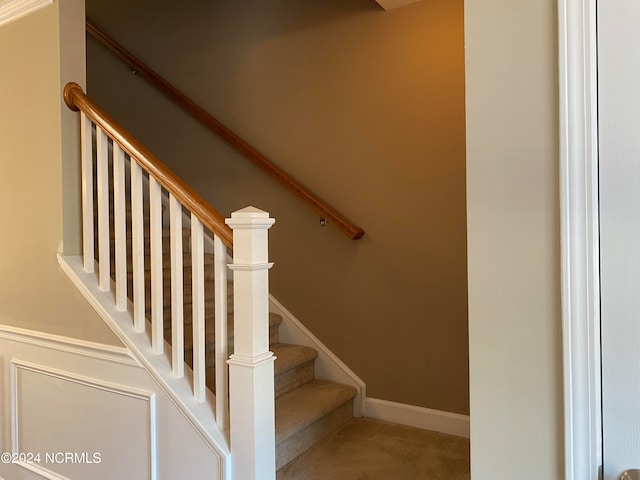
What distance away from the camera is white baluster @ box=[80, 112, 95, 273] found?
1.94 meters

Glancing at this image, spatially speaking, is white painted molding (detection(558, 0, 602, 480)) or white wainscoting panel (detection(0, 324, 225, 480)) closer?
white painted molding (detection(558, 0, 602, 480))

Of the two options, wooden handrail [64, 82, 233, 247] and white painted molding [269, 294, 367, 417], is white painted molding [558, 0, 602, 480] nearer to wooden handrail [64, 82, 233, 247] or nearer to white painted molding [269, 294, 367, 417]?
wooden handrail [64, 82, 233, 247]

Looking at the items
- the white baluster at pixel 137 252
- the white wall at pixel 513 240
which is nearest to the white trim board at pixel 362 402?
the white baluster at pixel 137 252

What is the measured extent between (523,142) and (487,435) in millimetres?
510

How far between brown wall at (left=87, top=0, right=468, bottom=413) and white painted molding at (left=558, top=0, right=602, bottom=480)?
1.60 meters

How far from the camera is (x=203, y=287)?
1655mm

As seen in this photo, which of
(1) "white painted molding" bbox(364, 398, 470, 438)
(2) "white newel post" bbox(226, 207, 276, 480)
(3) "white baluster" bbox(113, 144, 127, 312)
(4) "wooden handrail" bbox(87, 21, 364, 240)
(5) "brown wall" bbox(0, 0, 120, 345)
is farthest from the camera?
(4) "wooden handrail" bbox(87, 21, 364, 240)

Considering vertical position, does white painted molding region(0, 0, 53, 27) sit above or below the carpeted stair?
above

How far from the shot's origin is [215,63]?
10.1 feet

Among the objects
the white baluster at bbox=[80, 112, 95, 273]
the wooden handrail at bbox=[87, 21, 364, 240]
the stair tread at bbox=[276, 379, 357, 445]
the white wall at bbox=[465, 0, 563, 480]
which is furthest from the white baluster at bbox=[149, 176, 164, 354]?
the white wall at bbox=[465, 0, 563, 480]

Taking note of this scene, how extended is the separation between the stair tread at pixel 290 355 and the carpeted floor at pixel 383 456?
43 centimetres

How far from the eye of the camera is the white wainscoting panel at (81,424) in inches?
69.2

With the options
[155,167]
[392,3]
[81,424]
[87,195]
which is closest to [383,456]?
[81,424]

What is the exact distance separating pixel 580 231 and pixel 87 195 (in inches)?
76.7
